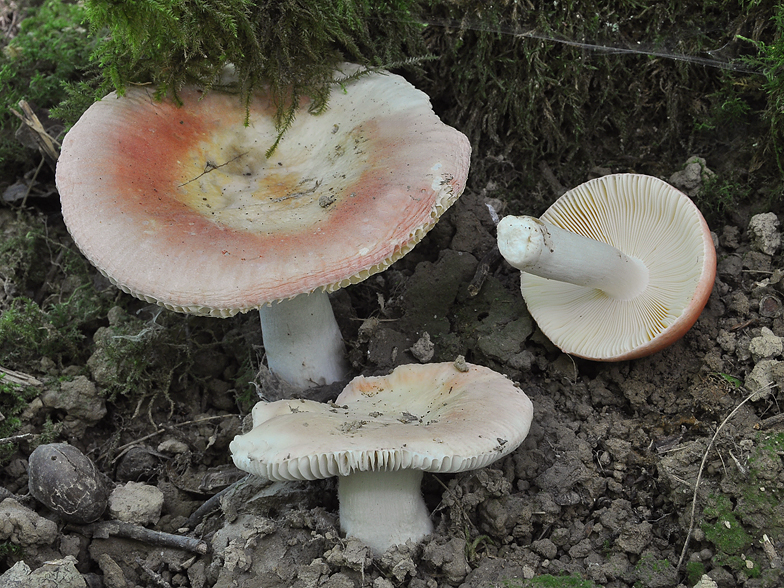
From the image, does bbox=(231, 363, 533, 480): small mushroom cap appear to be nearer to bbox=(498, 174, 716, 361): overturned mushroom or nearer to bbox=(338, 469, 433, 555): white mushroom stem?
bbox=(338, 469, 433, 555): white mushroom stem

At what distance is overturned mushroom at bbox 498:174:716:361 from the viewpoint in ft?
8.58

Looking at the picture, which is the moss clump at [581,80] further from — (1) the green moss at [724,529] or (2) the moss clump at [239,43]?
(1) the green moss at [724,529]

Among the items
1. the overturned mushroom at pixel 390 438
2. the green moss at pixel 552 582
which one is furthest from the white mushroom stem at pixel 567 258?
the green moss at pixel 552 582

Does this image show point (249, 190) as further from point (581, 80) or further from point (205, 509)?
point (581, 80)

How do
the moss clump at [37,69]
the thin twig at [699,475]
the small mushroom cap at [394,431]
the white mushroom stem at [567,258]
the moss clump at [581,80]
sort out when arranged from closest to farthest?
the small mushroom cap at [394,431] → the thin twig at [699,475] → the white mushroom stem at [567,258] → the moss clump at [581,80] → the moss clump at [37,69]

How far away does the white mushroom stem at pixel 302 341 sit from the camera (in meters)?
3.01

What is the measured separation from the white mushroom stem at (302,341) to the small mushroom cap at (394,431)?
0.44 metres

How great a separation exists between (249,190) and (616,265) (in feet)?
5.63

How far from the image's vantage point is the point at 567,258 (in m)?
2.62

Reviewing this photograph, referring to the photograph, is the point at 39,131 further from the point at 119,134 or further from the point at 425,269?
the point at 425,269

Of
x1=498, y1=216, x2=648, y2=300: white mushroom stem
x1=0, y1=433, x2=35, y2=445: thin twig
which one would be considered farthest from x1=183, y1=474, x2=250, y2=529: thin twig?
x1=498, y1=216, x2=648, y2=300: white mushroom stem

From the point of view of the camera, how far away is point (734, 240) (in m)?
3.20

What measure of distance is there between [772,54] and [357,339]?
243 cm

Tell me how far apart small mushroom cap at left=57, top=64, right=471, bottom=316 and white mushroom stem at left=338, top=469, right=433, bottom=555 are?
0.76 m
